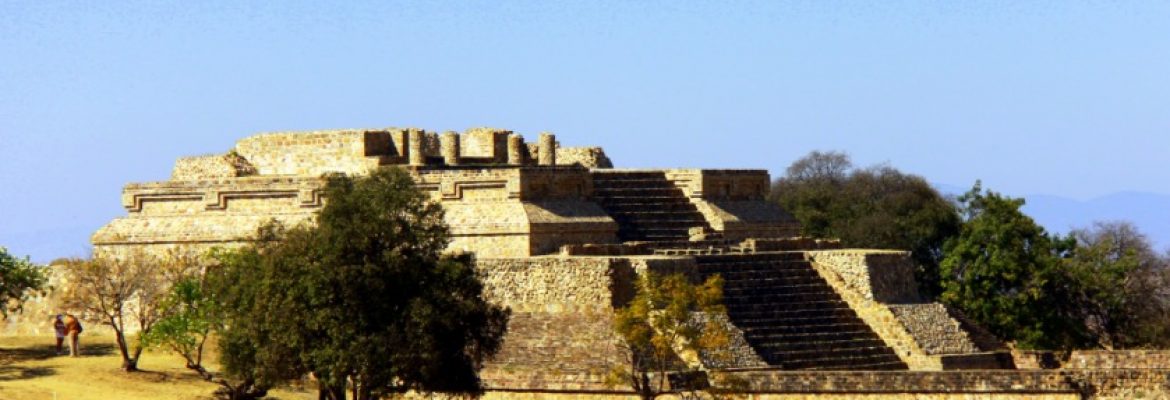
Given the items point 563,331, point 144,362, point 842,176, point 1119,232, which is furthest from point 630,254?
point 842,176

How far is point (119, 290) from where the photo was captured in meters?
→ 41.8

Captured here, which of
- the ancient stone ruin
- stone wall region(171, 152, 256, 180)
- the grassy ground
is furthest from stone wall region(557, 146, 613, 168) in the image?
the grassy ground

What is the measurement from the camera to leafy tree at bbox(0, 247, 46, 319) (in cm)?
4300

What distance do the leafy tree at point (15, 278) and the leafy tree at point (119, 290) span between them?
2.49 feet

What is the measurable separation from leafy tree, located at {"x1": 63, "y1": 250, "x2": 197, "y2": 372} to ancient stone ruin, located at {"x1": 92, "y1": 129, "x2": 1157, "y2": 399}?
3492 millimetres

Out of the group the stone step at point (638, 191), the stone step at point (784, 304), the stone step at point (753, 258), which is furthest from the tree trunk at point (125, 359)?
the stone step at point (784, 304)

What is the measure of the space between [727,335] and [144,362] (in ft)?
37.7

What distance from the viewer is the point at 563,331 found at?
4078 cm

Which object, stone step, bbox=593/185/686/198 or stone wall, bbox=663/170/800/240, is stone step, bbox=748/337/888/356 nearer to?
stone wall, bbox=663/170/800/240

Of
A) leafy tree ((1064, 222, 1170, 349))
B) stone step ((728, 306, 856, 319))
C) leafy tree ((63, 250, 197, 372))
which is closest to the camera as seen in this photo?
leafy tree ((63, 250, 197, 372))

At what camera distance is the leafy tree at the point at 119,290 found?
41459 mm

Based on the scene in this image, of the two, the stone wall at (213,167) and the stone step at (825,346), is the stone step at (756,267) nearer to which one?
the stone step at (825,346)

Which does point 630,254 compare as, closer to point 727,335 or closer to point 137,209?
point 727,335

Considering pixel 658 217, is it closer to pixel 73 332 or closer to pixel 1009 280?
pixel 1009 280
